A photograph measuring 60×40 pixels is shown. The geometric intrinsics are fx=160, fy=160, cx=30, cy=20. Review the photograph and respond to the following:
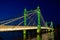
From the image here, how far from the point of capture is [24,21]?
32.2ft

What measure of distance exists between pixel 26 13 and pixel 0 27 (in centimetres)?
500

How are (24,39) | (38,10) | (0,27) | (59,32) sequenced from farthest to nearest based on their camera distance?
(59,32) → (24,39) → (38,10) → (0,27)

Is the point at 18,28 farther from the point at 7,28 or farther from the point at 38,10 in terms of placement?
the point at 38,10

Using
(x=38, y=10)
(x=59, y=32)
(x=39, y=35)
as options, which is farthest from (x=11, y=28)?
(x=59, y=32)

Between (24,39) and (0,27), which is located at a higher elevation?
(0,27)

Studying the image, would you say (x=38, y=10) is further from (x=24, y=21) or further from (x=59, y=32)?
(x=59, y=32)

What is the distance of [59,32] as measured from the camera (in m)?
20.9

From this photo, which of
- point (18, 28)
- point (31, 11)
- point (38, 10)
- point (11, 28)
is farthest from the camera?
point (31, 11)

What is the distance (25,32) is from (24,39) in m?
0.41

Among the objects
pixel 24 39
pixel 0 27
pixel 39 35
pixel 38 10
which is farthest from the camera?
pixel 24 39

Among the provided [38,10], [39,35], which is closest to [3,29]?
[39,35]

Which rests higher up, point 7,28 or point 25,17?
point 25,17

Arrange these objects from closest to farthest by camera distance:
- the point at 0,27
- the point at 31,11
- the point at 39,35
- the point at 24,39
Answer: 1. the point at 0,27
2. the point at 39,35
3. the point at 24,39
4. the point at 31,11

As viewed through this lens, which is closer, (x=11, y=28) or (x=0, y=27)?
(x=0, y=27)
